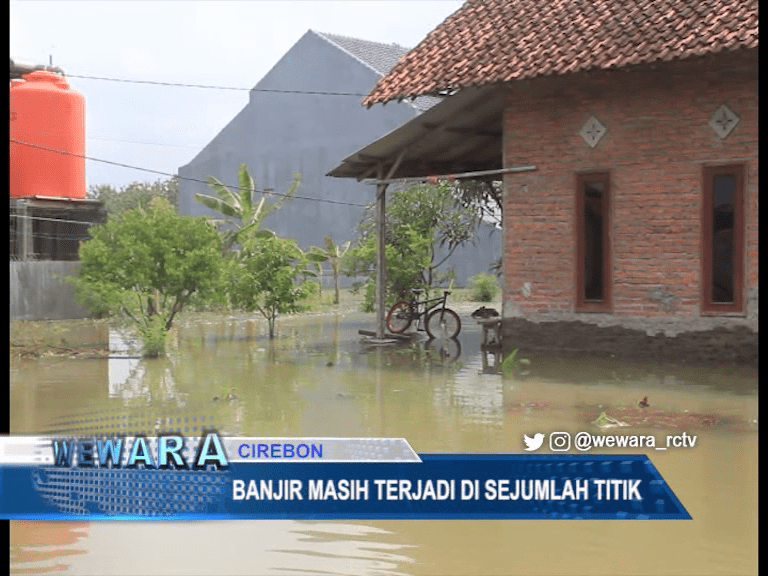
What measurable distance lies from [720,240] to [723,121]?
1406mm

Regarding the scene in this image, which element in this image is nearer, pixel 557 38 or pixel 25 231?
pixel 557 38

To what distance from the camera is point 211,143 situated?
31.0 metres

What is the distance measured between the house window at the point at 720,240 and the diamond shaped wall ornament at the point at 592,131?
1.40 metres

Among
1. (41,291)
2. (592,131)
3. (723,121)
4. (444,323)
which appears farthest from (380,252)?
(41,291)

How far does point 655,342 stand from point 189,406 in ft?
19.1

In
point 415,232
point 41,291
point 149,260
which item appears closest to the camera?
point 149,260

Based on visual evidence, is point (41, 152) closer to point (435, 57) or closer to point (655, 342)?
point (435, 57)

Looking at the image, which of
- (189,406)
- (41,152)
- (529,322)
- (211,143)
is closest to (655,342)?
(529,322)

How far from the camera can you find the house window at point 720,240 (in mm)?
11023

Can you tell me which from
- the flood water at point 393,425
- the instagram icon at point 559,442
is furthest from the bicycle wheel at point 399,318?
the instagram icon at point 559,442

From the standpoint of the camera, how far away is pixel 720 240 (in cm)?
1119

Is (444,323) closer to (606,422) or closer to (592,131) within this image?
(592,131)

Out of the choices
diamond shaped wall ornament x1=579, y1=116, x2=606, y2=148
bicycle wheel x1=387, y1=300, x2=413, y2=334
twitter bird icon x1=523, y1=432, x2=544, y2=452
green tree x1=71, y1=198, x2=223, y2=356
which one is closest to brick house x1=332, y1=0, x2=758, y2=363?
diamond shaped wall ornament x1=579, y1=116, x2=606, y2=148

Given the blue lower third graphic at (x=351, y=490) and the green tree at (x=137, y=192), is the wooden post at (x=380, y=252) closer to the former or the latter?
the blue lower third graphic at (x=351, y=490)
